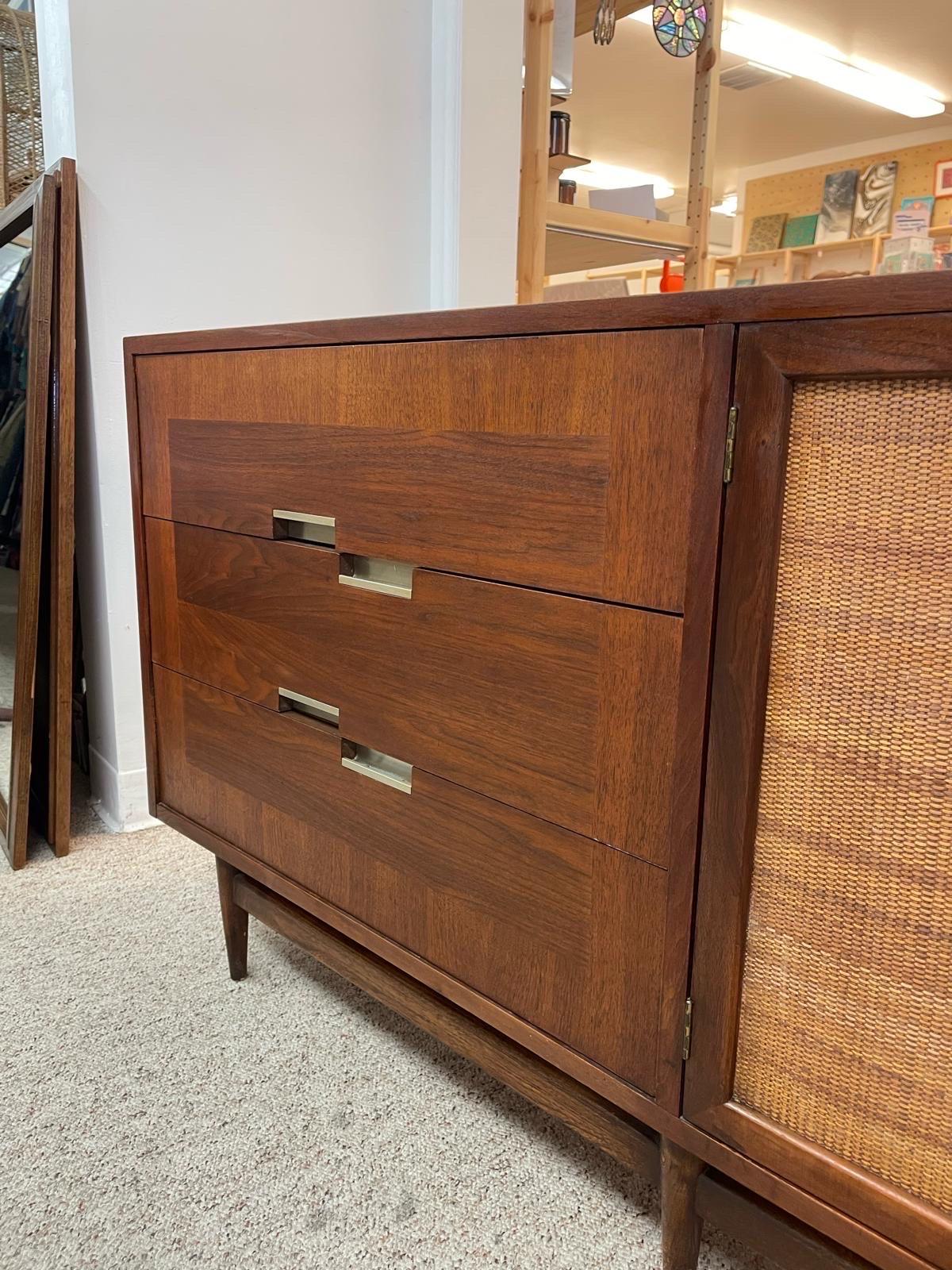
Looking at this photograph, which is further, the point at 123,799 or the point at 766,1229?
the point at 123,799

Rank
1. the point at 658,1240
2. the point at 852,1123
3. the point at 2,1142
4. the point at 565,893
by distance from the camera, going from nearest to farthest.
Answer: the point at 852,1123 < the point at 565,893 < the point at 658,1240 < the point at 2,1142

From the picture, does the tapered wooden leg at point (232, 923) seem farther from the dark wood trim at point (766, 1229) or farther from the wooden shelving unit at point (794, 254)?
the wooden shelving unit at point (794, 254)

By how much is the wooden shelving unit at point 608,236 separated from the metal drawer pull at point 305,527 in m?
1.14

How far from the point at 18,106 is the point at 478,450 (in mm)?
1474

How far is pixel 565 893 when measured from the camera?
2.14ft

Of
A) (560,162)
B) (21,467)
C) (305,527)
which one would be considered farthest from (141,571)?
(560,162)

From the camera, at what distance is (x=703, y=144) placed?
1912 millimetres

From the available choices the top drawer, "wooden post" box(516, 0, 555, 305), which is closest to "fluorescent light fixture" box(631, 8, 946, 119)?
"wooden post" box(516, 0, 555, 305)

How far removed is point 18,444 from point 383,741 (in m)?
1.00

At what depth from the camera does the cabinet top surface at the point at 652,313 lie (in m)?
0.44

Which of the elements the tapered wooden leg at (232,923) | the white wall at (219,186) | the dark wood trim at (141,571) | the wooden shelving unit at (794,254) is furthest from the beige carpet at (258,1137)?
the wooden shelving unit at (794,254)

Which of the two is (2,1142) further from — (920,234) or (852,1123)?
(920,234)

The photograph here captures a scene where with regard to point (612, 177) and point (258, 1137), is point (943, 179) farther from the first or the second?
point (258, 1137)

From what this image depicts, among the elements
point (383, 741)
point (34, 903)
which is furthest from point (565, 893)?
point (34, 903)
